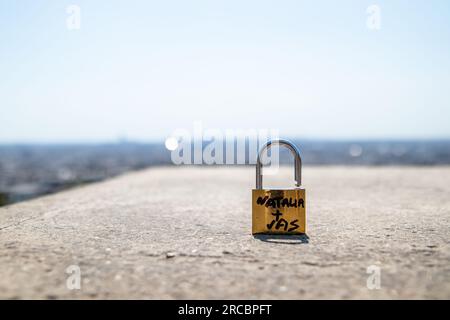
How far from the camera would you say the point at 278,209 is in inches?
185

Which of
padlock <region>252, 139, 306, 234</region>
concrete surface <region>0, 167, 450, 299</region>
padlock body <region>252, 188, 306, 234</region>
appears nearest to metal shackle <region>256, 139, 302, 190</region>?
padlock <region>252, 139, 306, 234</region>

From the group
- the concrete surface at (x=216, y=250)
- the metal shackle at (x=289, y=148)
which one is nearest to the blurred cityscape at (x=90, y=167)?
the concrete surface at (x=216, y=250)

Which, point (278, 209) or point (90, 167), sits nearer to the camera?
point (278, 209)

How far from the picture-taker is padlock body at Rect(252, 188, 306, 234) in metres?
4.64

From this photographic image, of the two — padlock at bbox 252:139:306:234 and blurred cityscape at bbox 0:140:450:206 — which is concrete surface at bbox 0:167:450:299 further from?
blurred cityscape at bbox 0:140:450:206

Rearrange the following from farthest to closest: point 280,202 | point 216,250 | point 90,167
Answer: point 90,167, point 280,202, point 216,250

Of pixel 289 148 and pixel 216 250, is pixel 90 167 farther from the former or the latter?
pixel 216 250

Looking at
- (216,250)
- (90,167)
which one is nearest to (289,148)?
(216,250)

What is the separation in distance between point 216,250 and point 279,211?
97 cm

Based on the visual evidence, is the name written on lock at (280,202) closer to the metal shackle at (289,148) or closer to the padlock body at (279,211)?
the padlock body at (279,211)

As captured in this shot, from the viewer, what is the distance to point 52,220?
18.5 feet

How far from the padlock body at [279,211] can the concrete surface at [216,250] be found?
21 cm
